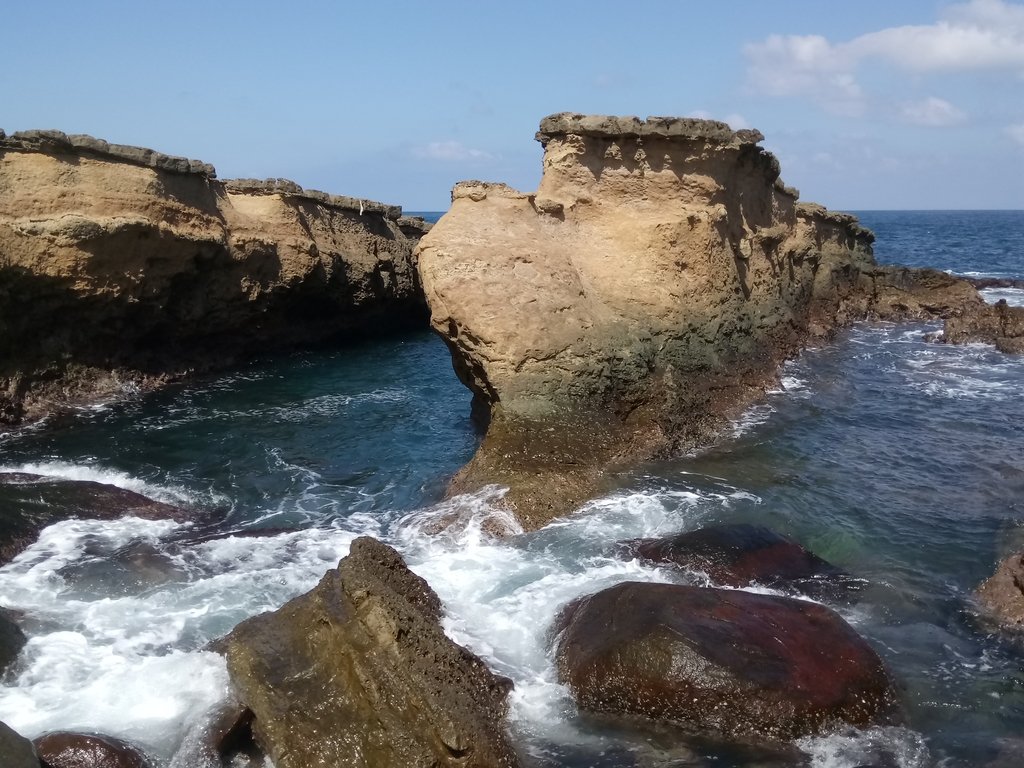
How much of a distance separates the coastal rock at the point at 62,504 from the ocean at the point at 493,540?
0.25 m

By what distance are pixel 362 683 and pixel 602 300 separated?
307 inches

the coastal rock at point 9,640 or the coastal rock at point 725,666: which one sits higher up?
the coastal rock at point 725,666

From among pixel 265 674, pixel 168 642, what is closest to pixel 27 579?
pixel 168 642

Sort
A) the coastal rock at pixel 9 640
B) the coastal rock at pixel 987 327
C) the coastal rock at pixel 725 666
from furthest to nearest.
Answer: the coastal rock at pixel 987 327 → the coastal rock at pixel 9 640 → the coastal rock at pixel 725 666

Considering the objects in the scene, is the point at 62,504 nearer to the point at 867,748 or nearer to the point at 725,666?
the point at 725,666

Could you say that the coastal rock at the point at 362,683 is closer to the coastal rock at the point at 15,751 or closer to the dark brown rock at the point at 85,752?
the dark brown rock at the point at 85,752

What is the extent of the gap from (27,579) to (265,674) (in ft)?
13.9

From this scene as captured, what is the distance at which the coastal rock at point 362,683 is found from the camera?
236 inches

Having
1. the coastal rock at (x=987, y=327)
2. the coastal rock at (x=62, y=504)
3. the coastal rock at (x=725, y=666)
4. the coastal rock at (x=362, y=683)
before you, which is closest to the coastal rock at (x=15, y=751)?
the coastal rock at (x=362, y=683)

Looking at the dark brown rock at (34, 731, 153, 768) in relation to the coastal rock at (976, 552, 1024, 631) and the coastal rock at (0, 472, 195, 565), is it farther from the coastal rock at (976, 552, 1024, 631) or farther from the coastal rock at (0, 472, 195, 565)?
the coastal rock at (976, 552, 1024, 631)

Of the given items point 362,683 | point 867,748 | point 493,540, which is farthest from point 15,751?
point 867,748

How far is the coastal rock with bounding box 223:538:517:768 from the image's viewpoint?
6.00m

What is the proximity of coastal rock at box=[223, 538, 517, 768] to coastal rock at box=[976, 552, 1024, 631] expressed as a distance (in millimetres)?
4652

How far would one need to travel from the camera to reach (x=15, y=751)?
532 cm
